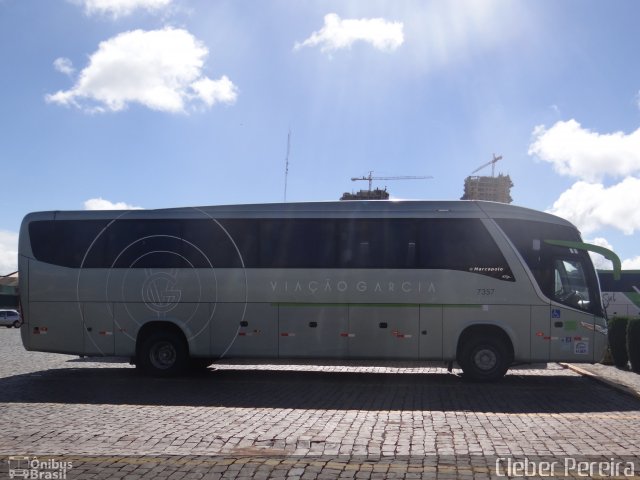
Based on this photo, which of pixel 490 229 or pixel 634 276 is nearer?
pixel 490 229

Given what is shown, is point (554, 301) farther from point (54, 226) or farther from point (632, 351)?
point (54, 226)

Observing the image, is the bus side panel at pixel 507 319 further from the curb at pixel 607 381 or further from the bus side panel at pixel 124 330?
the bus side panel at pixel 124 330

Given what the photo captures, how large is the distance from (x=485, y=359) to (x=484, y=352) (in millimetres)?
144

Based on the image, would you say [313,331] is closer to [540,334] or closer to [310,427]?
[540,334]

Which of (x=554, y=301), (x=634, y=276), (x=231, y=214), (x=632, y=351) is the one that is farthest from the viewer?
(x=634, y=276)

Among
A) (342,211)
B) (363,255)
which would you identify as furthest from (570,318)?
(342,211)

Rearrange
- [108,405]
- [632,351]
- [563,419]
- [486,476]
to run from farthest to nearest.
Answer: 1. [632,351]
2. [108,405]
3. [563,419]
4. [486,476]

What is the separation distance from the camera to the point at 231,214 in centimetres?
1459

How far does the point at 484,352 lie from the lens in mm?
13562

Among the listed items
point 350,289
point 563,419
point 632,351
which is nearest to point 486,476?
point 563,419

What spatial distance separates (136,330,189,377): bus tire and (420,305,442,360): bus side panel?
17.1 feet

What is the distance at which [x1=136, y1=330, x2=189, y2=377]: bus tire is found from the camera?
14.4 m

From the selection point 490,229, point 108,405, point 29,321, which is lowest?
point 108,405

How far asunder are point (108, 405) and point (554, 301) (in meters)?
8.88
